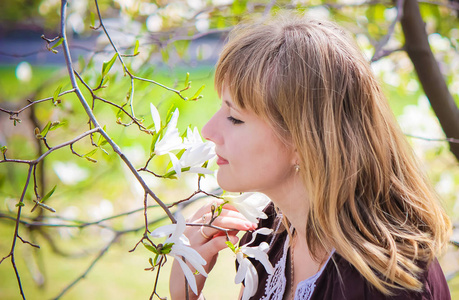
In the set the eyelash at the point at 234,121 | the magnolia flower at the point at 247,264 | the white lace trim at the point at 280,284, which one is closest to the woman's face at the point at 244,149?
the eyelash at the point at 234,121

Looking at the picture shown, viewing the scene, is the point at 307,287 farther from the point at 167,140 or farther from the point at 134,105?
the point at 134,105

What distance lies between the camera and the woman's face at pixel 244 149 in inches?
38.5

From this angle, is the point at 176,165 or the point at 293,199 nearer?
the point at 176,165

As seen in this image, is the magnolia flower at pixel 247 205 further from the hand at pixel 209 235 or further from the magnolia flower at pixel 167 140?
the magnolia flower at pixel 167 140

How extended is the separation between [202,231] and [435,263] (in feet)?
1.54

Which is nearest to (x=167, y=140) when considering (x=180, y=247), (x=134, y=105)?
(x=180, y=247)

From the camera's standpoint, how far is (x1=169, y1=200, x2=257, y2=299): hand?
1039 mm

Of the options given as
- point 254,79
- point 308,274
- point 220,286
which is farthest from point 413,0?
point 220,286

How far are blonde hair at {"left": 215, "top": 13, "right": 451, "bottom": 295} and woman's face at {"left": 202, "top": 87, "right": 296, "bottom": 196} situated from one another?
0.07ft

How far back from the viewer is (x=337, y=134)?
3.18ft

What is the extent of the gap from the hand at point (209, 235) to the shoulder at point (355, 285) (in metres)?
0.18

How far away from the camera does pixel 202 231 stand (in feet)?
3.57

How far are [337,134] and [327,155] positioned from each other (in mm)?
45

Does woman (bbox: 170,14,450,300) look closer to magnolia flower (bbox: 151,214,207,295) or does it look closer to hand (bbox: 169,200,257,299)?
hand (bbox: 169,200,257,299)
